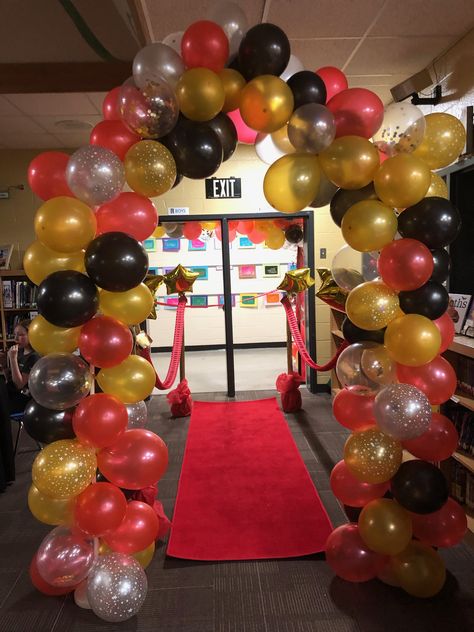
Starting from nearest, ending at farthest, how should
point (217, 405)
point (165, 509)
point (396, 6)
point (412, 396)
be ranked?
point (412, 396)
point (396, 6)
point (165, 509)
point (217, 405)

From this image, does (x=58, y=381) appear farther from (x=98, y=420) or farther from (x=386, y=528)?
(x=386, y=528)

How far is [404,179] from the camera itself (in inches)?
68.1

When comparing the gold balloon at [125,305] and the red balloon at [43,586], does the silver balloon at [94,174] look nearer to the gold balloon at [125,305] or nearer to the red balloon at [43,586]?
the gold balloon at [125,305]

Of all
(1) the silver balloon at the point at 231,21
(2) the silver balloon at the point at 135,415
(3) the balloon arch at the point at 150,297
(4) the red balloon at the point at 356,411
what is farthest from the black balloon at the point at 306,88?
(2) the silver balloon at the point at 135,415

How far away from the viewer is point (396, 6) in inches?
100.0

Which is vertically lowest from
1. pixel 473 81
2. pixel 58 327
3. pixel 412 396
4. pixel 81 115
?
pixel 412 396

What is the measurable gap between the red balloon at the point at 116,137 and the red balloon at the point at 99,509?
1408mm

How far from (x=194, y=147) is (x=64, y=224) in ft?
1.96

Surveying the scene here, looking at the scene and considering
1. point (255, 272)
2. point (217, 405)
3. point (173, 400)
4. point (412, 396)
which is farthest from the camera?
point (255, 272)

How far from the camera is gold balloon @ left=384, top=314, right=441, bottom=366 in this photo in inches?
68.6

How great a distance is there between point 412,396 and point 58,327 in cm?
146

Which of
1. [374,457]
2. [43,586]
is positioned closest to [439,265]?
[374,457]

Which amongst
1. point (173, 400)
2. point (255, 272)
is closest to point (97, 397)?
point (173, 400)

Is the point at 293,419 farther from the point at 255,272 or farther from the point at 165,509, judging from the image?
the point at 255,272
